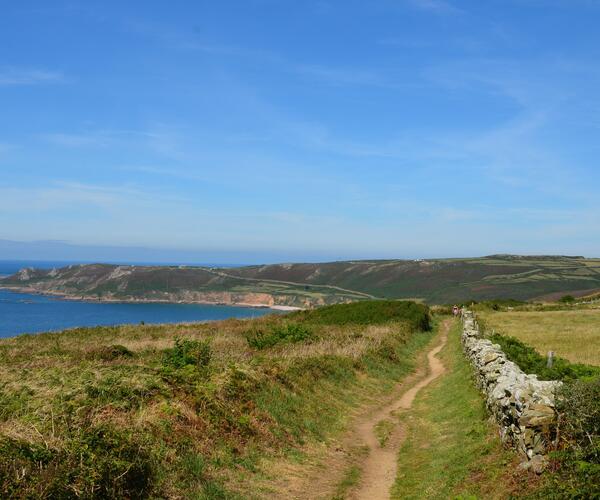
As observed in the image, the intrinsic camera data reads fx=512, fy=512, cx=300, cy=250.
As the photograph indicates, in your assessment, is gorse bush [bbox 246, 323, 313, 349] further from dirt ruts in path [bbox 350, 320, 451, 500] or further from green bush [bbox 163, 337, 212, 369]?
green bush [bbox 163, 337, 212, 369]

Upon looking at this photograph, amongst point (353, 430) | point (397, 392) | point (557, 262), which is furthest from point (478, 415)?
point (557, 262)

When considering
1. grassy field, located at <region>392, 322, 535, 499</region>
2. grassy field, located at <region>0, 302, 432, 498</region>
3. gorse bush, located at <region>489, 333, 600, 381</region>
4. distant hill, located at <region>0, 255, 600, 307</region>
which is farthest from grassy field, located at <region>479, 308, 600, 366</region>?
distant hill, located at <region>0, 255, 600, 307</region>

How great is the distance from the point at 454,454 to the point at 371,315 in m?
36.2

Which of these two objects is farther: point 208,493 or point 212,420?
point 212,420

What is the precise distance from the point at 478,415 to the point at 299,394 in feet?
19.9

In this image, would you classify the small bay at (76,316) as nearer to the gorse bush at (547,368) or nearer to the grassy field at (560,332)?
the grassy field at (560,332)

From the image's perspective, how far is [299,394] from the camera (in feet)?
60.3

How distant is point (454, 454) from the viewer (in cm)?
1345

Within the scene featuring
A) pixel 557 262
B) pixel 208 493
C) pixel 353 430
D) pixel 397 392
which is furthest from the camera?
pixel 557 262

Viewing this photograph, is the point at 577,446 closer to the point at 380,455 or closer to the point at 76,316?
the point at 380,455

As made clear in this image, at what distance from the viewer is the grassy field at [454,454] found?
10.5 metres

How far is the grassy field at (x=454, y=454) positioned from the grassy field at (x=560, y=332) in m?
9.07

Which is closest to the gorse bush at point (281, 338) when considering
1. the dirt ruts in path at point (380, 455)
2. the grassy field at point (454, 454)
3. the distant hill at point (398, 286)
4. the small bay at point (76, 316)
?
the dirt ruts in path at point (380, 455)

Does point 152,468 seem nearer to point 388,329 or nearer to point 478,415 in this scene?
point 478,415
